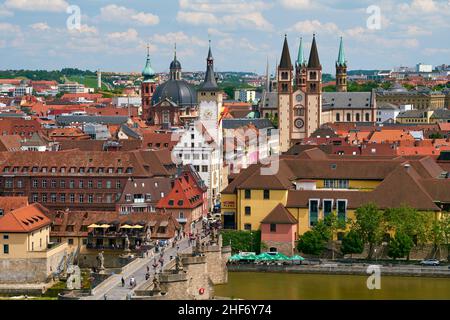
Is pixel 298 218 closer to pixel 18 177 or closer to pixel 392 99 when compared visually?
pixel 18 177

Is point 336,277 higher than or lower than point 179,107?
lower

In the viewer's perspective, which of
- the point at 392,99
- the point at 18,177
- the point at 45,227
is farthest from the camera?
the point at 392,99

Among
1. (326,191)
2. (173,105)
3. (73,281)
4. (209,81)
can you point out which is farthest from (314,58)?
(73,281)

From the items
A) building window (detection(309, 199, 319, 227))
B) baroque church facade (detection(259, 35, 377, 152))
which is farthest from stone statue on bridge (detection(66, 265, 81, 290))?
baroque church facade (detection(259, 35, 377, 152))

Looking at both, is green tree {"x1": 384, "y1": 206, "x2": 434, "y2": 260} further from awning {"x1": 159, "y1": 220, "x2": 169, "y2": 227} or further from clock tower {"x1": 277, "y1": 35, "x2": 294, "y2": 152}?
clock tower {"x1": 277, "y1": 35, "x2": 294, "y2": 152}

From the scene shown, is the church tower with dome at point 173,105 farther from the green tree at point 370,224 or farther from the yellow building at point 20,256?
the yellow building at point 20,256

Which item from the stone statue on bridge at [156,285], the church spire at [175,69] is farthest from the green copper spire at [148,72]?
the stone statue on bridge at [156,285]

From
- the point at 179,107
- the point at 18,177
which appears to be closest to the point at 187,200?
the point at 18,177
